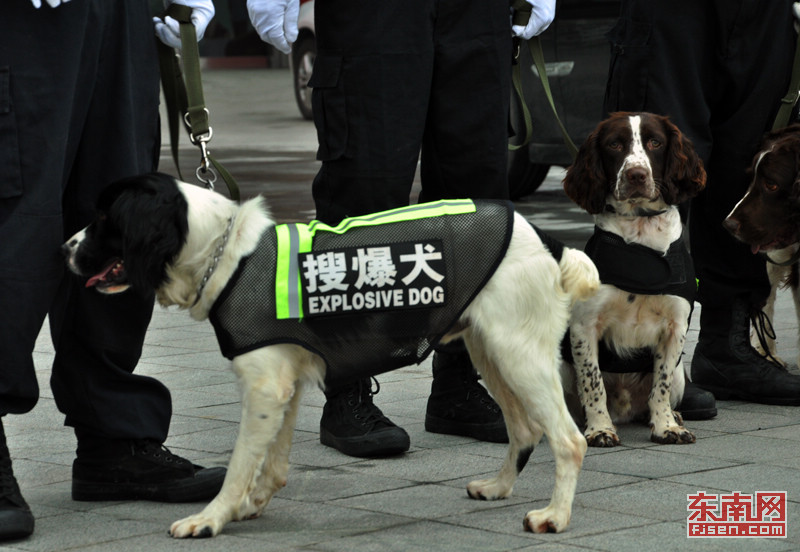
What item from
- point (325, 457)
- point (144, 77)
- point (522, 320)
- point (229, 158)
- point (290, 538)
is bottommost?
point (229, 158)

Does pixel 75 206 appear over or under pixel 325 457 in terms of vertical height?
over

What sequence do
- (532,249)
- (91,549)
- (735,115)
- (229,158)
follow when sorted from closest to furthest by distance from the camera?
(91,549)
(532,249)
(735,115)
(229,158)

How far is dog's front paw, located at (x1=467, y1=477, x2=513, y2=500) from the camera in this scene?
4.04 m

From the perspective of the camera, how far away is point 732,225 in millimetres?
5324

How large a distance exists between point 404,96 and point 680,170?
114 centimetres

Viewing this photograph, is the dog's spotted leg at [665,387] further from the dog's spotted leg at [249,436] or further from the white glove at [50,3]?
the white glove at [50,3]

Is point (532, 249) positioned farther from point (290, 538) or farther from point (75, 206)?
point (75, 206)

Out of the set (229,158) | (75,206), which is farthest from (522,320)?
(229,158)

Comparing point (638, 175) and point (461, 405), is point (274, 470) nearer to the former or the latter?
point (461, 405)

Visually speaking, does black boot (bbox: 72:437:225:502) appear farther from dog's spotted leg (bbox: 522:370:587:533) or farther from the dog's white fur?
the dog's white fur

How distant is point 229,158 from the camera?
15812mm

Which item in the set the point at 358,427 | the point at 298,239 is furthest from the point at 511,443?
the point at 298,239

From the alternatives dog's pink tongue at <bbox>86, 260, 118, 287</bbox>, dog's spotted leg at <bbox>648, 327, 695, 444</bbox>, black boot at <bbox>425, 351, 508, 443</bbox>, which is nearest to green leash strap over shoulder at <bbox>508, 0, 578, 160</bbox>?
dog's spotted leg at <bbox>648, 327, 695, 444</bbox>

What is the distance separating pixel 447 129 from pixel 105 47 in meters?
1.39
